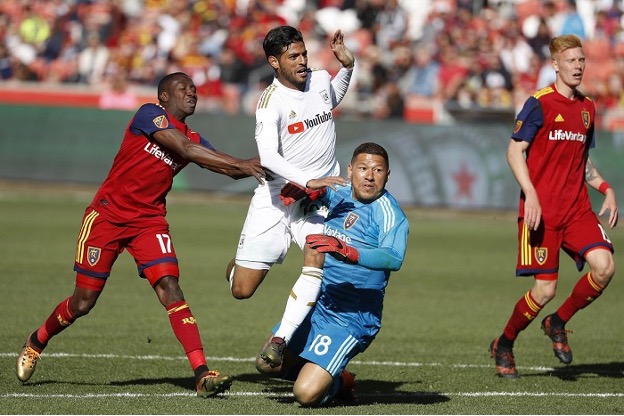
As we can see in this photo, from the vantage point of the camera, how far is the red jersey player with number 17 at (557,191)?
8883mm

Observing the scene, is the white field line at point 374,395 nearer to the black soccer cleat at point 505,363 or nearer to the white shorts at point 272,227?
the black soccer cleat at point 505,363

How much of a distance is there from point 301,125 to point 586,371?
322 cm

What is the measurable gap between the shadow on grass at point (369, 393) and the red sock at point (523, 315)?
43.1 inches

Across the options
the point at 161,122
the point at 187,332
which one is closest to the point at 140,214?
the point at 161,122

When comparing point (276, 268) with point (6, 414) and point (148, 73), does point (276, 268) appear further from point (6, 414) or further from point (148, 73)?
point (148, 73)

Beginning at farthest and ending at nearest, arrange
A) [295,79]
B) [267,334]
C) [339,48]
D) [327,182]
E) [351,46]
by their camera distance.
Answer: [351,46] < [267,334] < [339,48] < [295,79] < [327,182]

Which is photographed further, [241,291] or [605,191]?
[605,191]

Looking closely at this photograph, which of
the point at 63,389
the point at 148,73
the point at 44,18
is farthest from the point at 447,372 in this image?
the point at 44,18

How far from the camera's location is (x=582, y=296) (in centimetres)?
913

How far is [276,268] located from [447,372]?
24.2 feet

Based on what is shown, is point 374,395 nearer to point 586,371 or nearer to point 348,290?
point 348,290

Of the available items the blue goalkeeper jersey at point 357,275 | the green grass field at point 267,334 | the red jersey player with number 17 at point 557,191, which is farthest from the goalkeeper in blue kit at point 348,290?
the red jersey player with number 17 at point 557,191

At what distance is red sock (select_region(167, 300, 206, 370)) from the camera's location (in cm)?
779

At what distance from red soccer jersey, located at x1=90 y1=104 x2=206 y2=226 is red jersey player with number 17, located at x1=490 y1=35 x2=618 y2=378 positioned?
8.91ft
